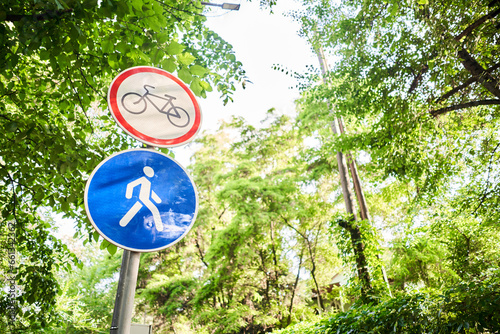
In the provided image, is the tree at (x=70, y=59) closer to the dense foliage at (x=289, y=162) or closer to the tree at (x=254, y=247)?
the dense foliage at (x=289, y=162)

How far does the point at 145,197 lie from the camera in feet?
4.16

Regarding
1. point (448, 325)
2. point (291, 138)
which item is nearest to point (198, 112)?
point (448, 325)

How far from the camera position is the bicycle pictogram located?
1463mm

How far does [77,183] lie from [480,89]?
276 inches

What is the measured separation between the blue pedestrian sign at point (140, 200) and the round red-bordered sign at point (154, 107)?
17 centimetres

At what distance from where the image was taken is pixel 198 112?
5.54 ft

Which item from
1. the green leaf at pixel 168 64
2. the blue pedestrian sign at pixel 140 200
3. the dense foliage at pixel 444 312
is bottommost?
the dense foliage at pixel 444 312

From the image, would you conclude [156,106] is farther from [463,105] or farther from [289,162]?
[289,162]

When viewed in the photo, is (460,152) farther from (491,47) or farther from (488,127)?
(491,47)

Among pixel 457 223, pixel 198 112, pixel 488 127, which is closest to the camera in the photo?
pixel 198 112

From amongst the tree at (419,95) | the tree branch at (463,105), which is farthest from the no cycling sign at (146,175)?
the tree branch at (463,105)

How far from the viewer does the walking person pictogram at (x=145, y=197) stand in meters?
1.23

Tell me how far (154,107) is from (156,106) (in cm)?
1

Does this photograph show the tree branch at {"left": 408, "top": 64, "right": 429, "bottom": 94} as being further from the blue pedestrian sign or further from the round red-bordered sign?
the blue pedestrian sign
